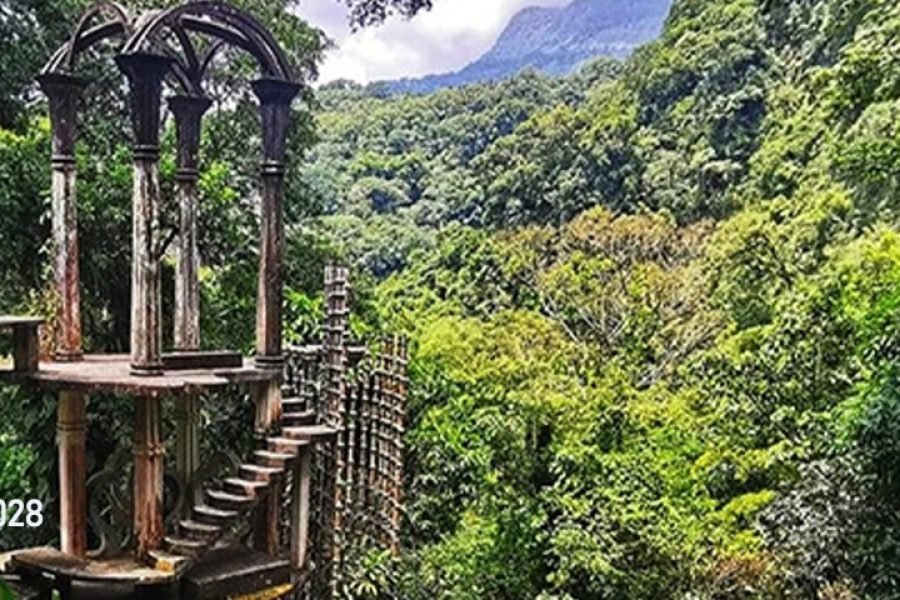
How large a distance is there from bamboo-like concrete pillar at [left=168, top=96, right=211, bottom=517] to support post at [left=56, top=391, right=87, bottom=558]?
1.15 ft

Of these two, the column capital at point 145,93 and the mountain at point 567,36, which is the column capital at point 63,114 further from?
the mountain at point 567,36

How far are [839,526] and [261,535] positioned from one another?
503 cm

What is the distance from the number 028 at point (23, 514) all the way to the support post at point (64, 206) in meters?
1.02

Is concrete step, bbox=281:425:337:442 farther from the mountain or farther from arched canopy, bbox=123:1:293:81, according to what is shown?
the mountain

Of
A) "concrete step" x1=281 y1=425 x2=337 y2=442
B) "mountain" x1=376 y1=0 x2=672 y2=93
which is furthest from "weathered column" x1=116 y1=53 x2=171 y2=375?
"mountain" x1=376 y1=0 x2=672 y2=93

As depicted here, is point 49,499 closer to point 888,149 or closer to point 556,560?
point 556,560

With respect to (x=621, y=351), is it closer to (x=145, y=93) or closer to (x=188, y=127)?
(x=188, y=127)

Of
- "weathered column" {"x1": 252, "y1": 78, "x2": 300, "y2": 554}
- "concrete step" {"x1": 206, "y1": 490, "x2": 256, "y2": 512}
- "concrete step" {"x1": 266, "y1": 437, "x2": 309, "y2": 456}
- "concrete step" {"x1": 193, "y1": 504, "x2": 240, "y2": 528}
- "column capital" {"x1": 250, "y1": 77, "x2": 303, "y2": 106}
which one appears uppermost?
"column capital" {"x1": 250, "y1": 77, "x2": 303, "y2": 106}

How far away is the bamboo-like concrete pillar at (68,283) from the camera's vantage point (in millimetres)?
2836

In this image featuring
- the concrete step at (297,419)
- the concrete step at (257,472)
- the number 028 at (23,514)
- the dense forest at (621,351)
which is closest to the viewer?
the concrete step at (257,472)

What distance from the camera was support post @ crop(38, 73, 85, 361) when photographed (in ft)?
10.2

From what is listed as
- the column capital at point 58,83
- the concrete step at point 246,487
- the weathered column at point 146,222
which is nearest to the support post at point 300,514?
the concrete step at point 246,487

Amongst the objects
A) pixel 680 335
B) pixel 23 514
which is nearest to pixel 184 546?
pixel 23 514

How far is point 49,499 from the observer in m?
4.25
